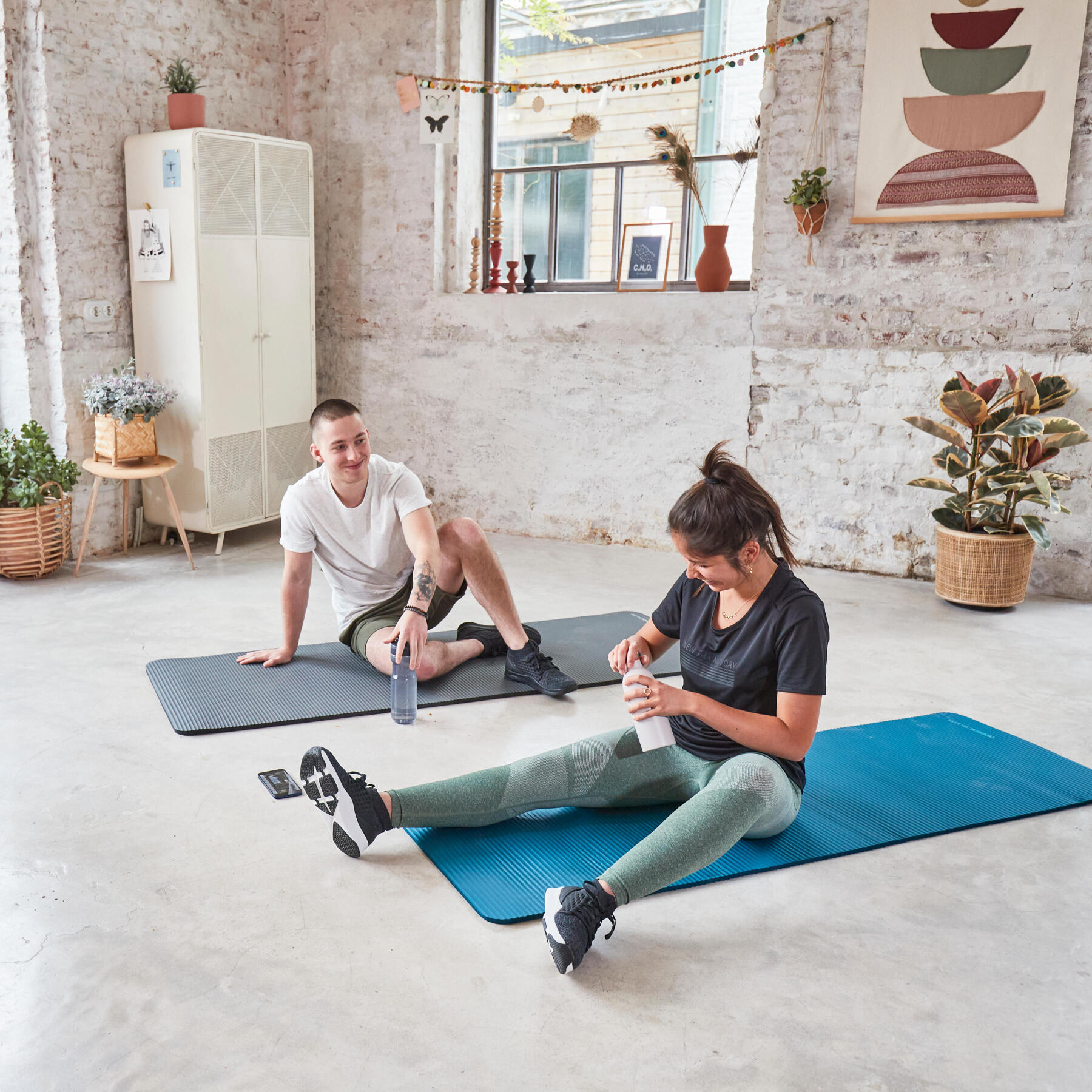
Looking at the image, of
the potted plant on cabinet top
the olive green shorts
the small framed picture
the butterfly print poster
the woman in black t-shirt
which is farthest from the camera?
the butterfly print poster

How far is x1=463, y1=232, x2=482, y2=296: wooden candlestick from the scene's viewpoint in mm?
5352

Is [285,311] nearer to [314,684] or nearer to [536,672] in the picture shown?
[314,684]

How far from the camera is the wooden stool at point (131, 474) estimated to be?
4.29 metres

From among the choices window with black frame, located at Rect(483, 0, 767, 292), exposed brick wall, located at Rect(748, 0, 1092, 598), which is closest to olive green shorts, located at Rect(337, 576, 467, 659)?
exposed brick wall, located at Rect(748, 0, 1092, 598)

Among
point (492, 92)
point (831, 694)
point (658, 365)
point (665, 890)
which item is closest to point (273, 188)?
point (492, 92)

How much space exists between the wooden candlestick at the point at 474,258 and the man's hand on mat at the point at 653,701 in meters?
3.82

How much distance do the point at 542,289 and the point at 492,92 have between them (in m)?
0.98

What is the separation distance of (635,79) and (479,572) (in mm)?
2926

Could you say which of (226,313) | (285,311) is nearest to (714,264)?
(285,311)

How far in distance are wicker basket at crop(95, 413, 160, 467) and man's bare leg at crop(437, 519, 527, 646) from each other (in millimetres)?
1845

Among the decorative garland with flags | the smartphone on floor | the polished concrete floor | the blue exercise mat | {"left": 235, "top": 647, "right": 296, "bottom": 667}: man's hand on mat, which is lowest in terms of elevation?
the polished concrete floor

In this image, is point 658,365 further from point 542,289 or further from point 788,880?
point 788,880

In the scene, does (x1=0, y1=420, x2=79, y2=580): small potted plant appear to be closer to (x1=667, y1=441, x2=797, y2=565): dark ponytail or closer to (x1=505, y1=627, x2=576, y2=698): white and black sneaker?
(x1=505, y1=627, x2=576, y2=698): white and black sneaker

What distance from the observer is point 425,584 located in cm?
283
